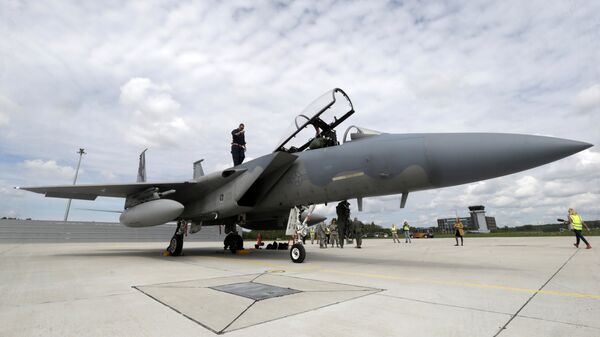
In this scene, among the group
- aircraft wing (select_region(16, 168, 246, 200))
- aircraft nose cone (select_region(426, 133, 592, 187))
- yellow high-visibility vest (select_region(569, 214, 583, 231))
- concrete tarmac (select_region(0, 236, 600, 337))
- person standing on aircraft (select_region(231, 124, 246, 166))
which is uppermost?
person standing on aircraft (select_region(231, 124, 246, 166))

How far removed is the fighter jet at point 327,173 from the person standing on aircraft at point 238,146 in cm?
102

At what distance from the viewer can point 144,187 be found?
27.0ft

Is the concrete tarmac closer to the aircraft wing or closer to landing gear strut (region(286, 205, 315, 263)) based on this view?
landing gear strut (region(286, 205, 315, 263))

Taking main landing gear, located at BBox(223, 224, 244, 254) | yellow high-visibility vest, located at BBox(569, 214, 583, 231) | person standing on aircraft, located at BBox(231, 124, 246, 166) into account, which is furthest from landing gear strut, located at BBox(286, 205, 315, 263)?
yellow high-visibility vest, located at BBox(569, 214, 583, 231)

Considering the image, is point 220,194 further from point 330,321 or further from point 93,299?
point 330,321

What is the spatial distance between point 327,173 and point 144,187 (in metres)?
5.28

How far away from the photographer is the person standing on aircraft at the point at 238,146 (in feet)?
28.3

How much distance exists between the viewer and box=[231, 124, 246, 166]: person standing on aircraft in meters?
8.62

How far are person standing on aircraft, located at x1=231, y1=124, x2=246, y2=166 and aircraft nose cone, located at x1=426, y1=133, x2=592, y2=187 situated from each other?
5.40 meters

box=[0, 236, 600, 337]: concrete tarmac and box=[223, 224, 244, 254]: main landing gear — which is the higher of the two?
box=[223, 224, 244, 254]: main landing gear

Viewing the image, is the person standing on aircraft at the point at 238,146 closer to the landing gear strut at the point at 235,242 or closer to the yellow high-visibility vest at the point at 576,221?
the landing gear strut at the point at 235,242

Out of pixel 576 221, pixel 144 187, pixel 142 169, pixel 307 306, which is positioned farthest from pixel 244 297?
pixel 142 169

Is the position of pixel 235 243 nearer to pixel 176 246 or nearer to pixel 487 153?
pixel 176 246

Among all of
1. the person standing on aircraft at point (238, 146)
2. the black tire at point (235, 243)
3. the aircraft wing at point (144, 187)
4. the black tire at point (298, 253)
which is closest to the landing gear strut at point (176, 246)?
the aircraft wing at point (144, 187)
